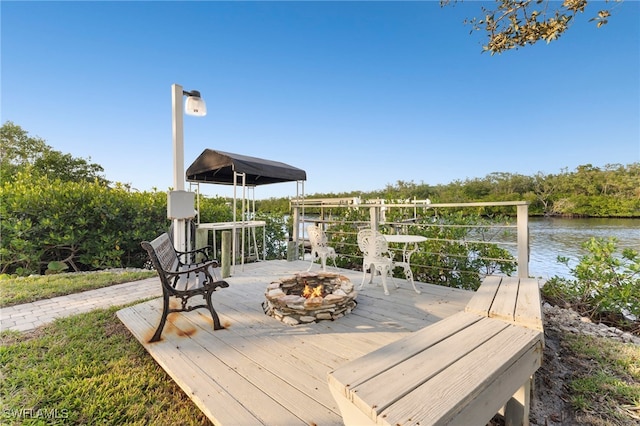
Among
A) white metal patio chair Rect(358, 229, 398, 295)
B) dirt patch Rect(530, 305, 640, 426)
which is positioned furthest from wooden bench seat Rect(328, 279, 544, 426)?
white metal patio chair Rect(358, 229, 398, 295)

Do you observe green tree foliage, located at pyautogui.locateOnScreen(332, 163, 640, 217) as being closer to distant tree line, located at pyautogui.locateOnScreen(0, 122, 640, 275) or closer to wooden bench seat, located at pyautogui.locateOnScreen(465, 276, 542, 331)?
distant tree line, located at pyautogui.locateOnScreen(0, 122, 640, 275)

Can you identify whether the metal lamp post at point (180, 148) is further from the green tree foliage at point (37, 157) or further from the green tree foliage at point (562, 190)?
the green tree foliage at point (37, 157)

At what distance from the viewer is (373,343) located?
2.24m

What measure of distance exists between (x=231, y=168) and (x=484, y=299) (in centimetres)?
420

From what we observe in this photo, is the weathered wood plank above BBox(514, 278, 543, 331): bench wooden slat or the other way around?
the other way around

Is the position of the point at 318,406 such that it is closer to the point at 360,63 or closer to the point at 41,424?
the point at 41,424

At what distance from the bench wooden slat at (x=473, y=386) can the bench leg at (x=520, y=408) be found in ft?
0.63

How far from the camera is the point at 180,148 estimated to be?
388cm

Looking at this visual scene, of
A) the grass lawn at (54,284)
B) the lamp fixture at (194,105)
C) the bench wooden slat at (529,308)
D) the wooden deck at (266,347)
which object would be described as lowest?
the grass lawn at (54,284)

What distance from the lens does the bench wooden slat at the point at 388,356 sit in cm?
110

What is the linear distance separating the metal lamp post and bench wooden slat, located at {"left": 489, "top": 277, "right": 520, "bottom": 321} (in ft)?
12.1

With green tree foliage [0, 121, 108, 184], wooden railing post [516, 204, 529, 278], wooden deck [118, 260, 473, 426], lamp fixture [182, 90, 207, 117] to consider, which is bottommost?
wooden deck [118, 260, 473, 426]

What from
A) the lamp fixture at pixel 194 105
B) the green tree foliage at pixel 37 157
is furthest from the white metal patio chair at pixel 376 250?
the green tree foliage at pixel 37 157

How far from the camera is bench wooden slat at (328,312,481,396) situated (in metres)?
1.10
